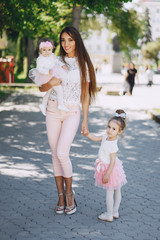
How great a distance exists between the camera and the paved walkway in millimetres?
3988

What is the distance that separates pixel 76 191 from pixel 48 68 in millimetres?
1950

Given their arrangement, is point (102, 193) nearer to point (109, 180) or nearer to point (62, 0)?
point (109, 180)

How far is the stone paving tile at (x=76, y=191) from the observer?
3.99 m

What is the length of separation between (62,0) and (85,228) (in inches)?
443

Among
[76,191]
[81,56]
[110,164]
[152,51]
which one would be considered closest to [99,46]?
[152,51]

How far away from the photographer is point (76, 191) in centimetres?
531

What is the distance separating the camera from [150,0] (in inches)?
5443

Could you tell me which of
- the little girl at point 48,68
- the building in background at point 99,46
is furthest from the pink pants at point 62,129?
the building in background at point 99,46

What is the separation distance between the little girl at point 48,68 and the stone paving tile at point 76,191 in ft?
4.00

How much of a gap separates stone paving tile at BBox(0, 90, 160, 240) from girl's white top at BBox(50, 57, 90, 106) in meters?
1.27

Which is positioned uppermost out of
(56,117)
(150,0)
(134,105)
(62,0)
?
(150,0)

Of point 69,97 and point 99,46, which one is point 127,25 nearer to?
point 69,97

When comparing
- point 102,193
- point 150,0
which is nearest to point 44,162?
point 102,193

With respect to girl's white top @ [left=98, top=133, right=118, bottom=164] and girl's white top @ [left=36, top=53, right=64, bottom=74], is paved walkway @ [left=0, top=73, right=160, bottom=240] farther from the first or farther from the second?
girl's white top @ [left=36, top=53, right=64, bottom=74]
